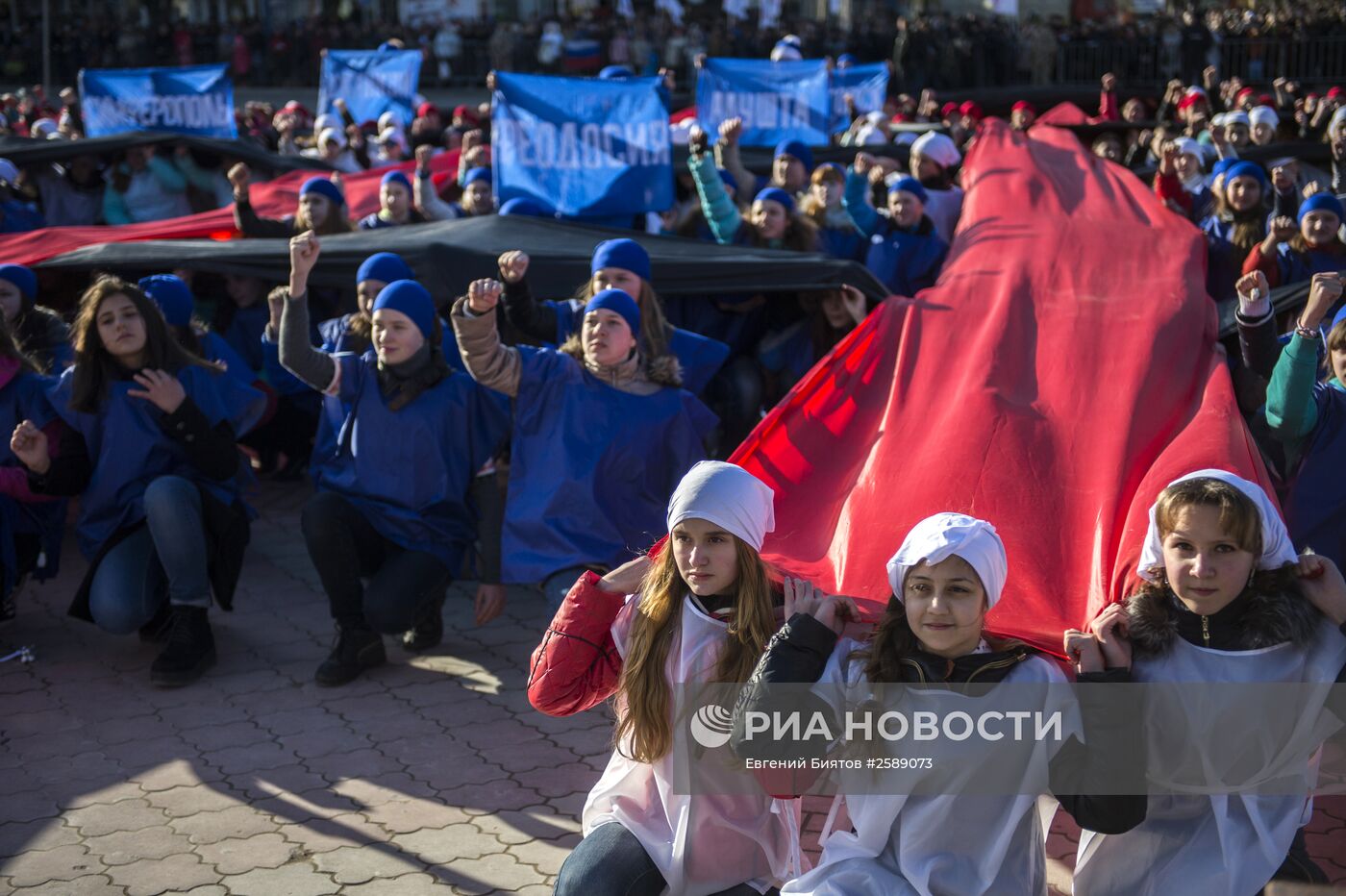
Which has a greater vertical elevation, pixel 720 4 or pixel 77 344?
pixel 720 4

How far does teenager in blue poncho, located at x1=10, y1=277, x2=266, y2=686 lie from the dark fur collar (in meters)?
3.40

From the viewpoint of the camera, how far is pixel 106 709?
5.06 m

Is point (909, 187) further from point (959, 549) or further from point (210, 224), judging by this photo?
point (959, 549)

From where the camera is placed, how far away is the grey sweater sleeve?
17.2 feet

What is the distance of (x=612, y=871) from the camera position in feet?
10.6

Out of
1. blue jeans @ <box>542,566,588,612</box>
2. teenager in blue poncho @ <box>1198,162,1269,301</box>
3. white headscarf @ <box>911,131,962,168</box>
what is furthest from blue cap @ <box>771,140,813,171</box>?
blue jeans @ <box>542,566,588,612</box>

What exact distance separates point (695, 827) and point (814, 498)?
57.8 inches

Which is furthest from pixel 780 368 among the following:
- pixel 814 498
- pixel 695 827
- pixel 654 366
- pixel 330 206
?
pixel 695 827

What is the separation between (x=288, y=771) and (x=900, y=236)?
4.26m

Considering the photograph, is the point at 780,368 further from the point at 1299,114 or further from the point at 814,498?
the point at 1299,114

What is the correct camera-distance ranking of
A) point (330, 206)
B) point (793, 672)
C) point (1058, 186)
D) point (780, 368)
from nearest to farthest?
point (793, 672) → point (780, 368) → point (1058, 186) → point (330, 206)

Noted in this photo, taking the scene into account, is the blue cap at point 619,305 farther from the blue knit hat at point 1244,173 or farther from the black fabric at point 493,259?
the blue knit hat at point 1244,173

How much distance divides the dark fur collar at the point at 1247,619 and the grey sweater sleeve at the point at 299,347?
3128 mm

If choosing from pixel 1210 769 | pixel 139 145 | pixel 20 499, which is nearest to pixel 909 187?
pixel 20 499
